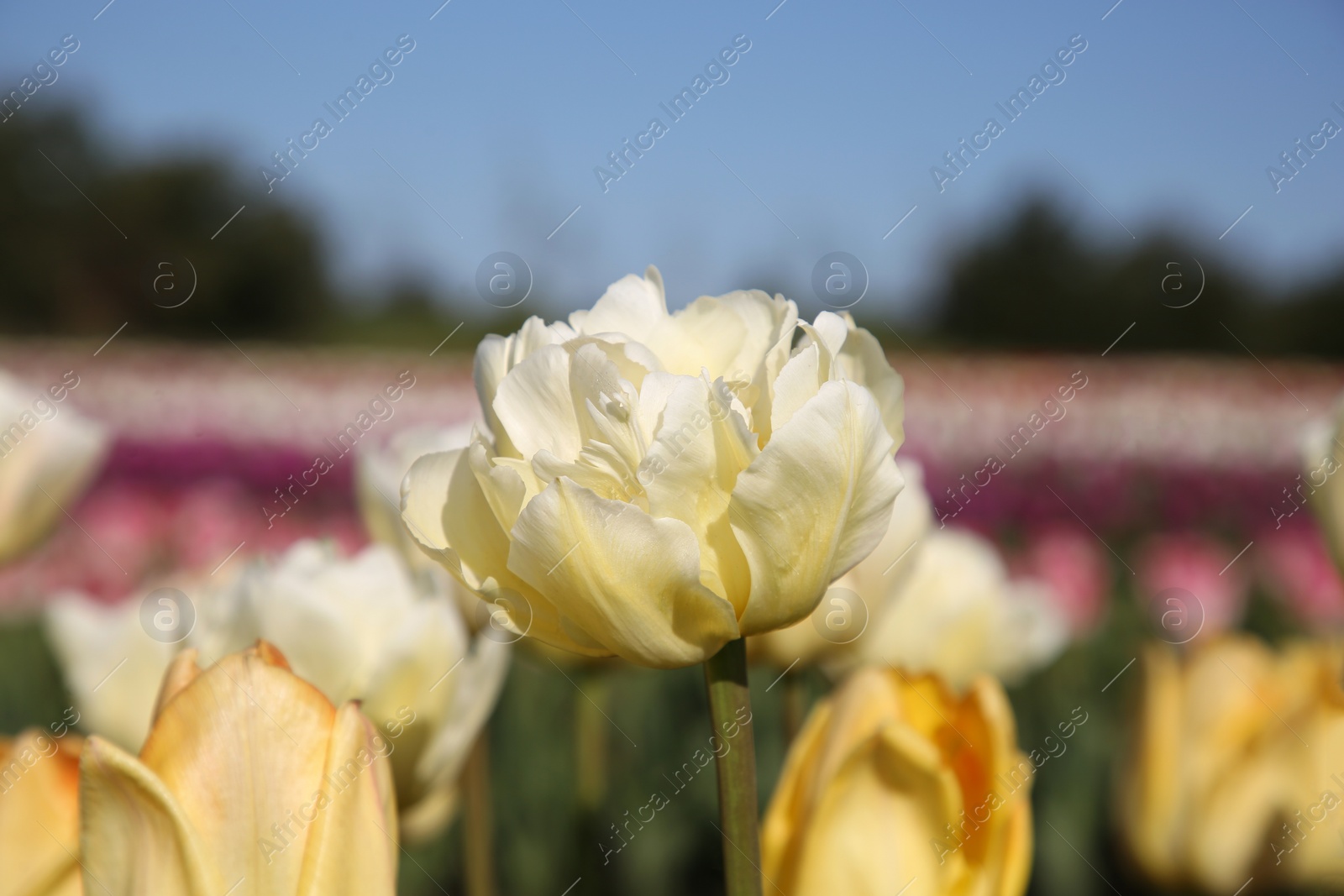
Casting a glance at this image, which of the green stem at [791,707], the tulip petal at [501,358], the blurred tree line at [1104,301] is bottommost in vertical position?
the blurred tree line at [1104,301]

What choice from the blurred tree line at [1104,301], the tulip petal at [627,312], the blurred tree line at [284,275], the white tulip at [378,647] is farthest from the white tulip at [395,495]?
the blurred tree line at [1104,301]

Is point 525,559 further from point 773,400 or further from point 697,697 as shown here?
point 697,697

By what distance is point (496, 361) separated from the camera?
1.42ft

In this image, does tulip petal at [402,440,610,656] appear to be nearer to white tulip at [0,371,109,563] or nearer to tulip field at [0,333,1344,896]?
tulip field at [0,333,1344,896]

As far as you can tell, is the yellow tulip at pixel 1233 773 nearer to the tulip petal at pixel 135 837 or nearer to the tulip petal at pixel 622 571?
the tulip petal at pixel 622 571

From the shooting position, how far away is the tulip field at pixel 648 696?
379 millimetres

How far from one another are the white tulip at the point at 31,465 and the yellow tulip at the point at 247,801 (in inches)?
27.6

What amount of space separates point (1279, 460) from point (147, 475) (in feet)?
11.6

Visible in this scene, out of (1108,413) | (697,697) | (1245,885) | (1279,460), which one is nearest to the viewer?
(1245,885)

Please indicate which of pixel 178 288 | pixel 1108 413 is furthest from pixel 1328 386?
pixel 178 288

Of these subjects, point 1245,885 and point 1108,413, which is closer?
point 1245,885

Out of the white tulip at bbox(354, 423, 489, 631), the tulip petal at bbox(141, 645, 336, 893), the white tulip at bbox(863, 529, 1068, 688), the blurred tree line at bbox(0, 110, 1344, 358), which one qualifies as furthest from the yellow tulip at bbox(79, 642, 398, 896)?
the blurred tree line at bbox(0, 110, 1344, 358)

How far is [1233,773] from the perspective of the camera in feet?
2.66

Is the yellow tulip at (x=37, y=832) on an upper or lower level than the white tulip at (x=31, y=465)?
lower
